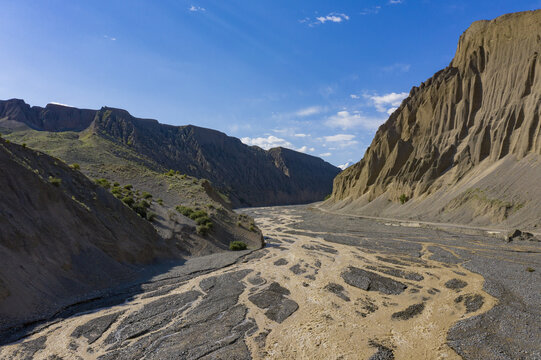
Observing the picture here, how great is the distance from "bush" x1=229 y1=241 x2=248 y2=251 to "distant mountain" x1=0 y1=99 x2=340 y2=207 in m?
70.4

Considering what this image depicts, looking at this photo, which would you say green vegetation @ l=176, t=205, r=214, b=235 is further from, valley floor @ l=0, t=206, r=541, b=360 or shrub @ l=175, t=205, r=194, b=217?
valley floor @ l=0, t=206, r=541, b=360

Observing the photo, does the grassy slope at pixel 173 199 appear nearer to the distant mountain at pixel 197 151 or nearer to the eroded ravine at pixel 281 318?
the eroded ravine at pixel 281 318

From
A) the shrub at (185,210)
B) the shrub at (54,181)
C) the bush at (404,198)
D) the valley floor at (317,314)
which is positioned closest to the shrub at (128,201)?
the shrub at (185,210)

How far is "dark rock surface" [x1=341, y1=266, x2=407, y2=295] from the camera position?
1911 centimetres

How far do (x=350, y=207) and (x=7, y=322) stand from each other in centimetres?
7255

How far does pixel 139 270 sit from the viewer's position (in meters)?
21.6

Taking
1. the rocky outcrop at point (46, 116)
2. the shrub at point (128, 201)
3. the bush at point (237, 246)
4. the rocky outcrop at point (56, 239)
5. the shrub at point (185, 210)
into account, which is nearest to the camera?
the rocky outcrop at point (56, 239)

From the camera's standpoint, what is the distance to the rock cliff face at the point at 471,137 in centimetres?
Result: 4722

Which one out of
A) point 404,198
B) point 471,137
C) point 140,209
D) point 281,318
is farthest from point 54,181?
point 471,137

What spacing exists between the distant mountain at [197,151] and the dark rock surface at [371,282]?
271ft

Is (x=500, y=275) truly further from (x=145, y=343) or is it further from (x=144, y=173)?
(x=144, y=173)

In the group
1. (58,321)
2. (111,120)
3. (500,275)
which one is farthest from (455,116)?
(111,120)

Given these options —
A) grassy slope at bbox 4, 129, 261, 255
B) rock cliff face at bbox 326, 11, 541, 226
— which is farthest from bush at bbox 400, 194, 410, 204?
grassy slope at bbox 4, 129, 261, 255

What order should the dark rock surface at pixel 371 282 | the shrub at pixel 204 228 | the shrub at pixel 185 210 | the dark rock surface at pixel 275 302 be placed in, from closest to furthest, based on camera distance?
the dark rock surface at pixel 275 302 → the dark rock surface at pixel 371 282 → the shrub at pixel 204 228 → the shrub at pixel 185 210
